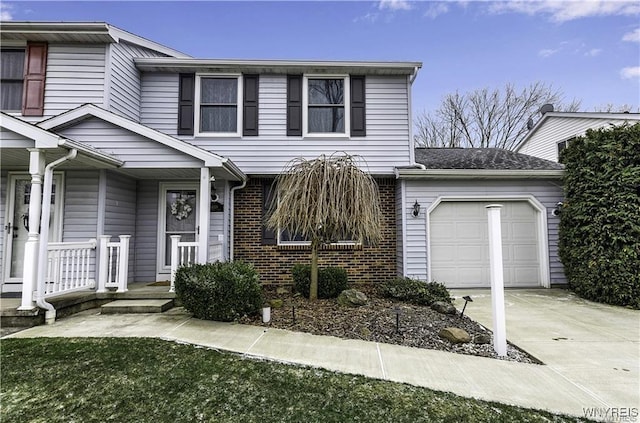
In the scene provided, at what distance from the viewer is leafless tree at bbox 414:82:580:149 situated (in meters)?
21.7

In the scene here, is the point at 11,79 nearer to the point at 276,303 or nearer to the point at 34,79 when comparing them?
the point at 34,79

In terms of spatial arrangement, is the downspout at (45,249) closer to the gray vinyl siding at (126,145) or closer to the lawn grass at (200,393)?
the gray vinyl siding at (126,145)

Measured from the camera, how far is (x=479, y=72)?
20.8m

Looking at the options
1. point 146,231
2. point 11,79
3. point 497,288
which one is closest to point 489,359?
point 497,288

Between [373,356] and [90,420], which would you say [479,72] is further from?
[90,420]

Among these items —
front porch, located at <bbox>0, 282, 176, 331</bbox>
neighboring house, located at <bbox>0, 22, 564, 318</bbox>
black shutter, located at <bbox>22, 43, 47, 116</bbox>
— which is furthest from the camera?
neighboring house, located at <bbox>0, 22, 564, 318</bbox>

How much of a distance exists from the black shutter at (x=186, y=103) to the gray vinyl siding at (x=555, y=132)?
482 inches

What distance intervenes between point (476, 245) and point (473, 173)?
1805mm

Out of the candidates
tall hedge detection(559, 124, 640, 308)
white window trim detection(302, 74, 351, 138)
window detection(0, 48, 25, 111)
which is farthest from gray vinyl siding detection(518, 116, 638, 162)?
window detection(0, 48, 25, 111)

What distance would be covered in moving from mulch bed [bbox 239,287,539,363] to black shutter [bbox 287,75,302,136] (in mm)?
4323

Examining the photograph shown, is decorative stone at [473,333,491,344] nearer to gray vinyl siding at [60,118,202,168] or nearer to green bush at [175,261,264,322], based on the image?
green bush at [175,261,264,322]

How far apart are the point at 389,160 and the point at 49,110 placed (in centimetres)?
773

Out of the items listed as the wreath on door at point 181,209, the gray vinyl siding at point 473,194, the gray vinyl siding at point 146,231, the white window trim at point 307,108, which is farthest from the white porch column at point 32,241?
the gray vinyl siding at point 473,194

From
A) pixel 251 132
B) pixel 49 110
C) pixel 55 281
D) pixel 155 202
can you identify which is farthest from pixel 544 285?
pixel 49 110
